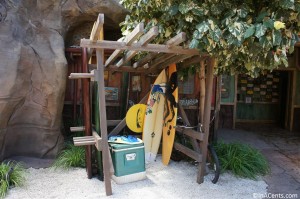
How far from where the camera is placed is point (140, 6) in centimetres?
370

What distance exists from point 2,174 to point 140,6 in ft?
10.5

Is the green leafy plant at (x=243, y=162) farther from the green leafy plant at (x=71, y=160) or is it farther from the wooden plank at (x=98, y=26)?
the wooden plank at (x=98, y=26)

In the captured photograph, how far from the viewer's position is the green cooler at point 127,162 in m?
4.22

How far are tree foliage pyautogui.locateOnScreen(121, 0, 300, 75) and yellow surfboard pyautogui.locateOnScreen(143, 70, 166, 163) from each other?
1864mm

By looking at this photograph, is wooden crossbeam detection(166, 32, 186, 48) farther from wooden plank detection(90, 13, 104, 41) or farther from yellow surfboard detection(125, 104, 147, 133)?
yellow surfboard detection(125, 104, 147, 133)

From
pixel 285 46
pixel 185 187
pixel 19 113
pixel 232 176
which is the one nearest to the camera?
pixel 285 46

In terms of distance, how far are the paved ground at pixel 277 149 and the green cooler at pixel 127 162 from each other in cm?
213

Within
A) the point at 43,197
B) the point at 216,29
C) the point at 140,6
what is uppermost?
the point at 140,6

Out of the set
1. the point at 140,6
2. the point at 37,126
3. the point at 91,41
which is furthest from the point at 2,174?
the point at 140,6

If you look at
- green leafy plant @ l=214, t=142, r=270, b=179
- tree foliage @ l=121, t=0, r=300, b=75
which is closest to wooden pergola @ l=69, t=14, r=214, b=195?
tree foliage @ l=121, t=0, r=300, b=75

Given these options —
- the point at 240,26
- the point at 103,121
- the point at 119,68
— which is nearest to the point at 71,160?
the point at 103,121

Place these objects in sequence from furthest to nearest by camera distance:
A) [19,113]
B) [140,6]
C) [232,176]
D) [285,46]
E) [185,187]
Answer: [19,113] < [232,176] < [185,187] < [140,6] < [285,46]

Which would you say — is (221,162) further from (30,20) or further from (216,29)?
(30,20)

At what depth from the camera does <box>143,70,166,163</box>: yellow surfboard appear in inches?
207
